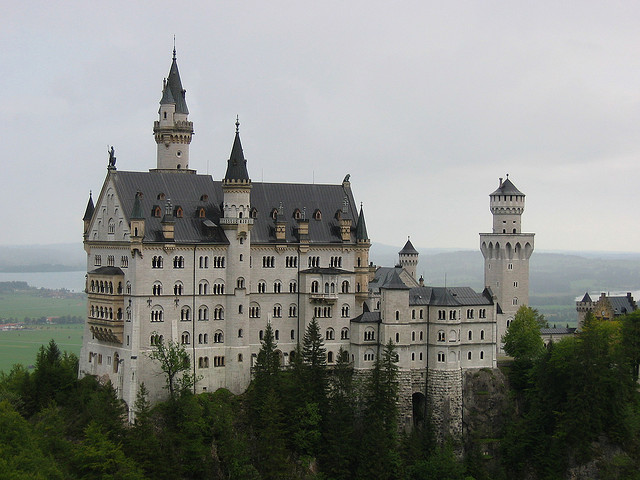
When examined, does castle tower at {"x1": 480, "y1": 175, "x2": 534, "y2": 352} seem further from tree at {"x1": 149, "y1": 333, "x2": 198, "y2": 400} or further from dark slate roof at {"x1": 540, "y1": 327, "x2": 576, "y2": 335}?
tree at {"x1": 149, "y1": 333, "x2": 198, "y2": 400}

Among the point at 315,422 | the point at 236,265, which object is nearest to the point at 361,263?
the point at 236,265

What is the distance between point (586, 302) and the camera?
417 ft

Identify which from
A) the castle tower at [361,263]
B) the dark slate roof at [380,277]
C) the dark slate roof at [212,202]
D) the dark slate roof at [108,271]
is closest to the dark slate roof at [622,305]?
the dark slate roof at [380,277]

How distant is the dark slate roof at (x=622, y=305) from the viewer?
126 meters

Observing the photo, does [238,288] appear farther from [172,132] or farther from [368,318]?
[172,132]

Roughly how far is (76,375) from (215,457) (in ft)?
67.0

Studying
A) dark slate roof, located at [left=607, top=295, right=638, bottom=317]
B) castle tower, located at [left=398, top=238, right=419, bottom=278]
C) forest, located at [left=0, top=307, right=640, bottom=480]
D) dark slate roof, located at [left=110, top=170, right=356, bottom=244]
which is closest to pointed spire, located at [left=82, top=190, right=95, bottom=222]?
dark slate roof, located at [left=110, top=170, right=356, bottom=244]

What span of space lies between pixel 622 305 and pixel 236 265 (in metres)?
52.0

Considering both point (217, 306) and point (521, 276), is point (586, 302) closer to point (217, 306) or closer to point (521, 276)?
point (521, 276)

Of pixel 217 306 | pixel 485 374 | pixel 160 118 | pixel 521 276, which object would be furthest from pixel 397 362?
pixel 160 118

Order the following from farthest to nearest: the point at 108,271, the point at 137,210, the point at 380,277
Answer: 1. the point at 380,277
2. the point at 108,271
3. the point at 137,210

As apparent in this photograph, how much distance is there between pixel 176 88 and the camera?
112m

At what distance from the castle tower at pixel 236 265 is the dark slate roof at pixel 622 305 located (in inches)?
1922

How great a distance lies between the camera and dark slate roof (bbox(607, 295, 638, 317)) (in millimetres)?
126500
